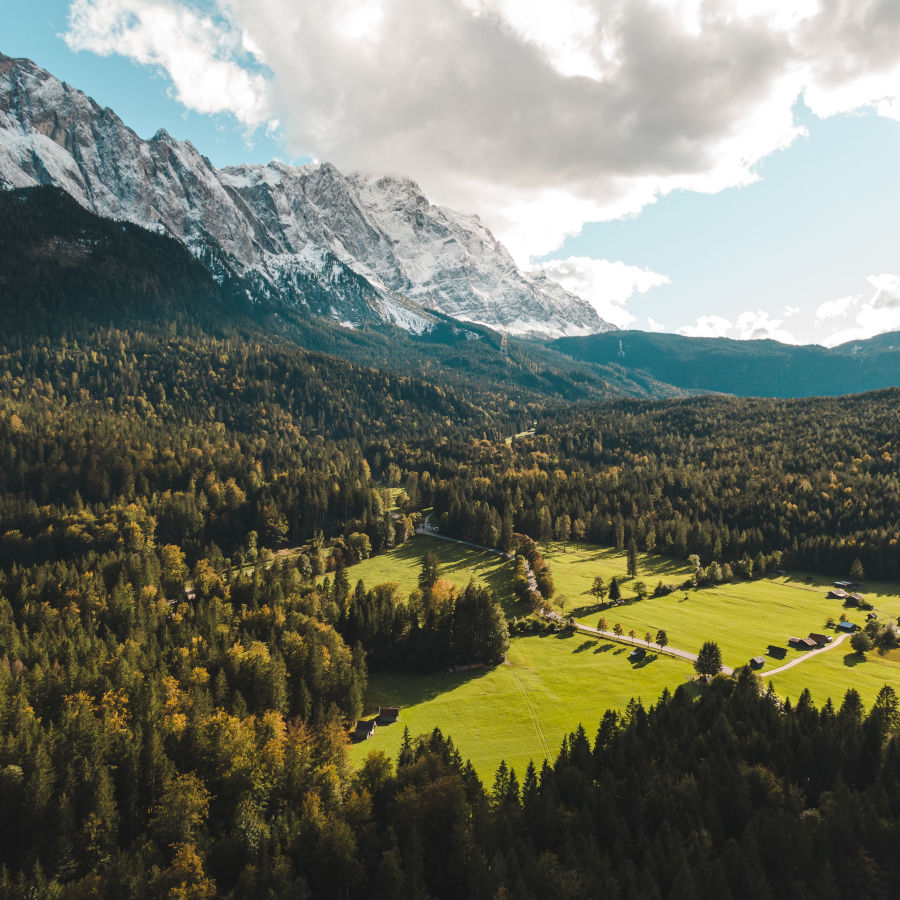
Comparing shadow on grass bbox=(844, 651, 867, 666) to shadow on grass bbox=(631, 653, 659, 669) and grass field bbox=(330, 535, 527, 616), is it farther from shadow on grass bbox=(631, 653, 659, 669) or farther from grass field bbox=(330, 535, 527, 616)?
grass field bbox=(330, 535, 527, 616)

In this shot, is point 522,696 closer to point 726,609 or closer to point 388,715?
point 388,715

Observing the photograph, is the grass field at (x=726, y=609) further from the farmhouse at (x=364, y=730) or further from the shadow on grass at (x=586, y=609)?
the farmhouse at (x=364, y=730)

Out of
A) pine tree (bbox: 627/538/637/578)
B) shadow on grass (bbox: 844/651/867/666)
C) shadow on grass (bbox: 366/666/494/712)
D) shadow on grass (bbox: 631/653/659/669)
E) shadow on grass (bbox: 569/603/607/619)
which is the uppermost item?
pine tree (bbox: 627/538/637/578)

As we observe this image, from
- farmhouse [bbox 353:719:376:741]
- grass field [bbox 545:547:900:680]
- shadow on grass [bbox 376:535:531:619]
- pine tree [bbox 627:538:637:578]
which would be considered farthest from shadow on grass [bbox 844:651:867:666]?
farmhouse [bbox 353:719:376:741]

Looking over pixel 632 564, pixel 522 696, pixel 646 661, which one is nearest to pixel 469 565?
pixel 632 564

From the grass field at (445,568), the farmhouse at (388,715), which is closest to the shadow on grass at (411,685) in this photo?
the farmhouse at (388,715)
